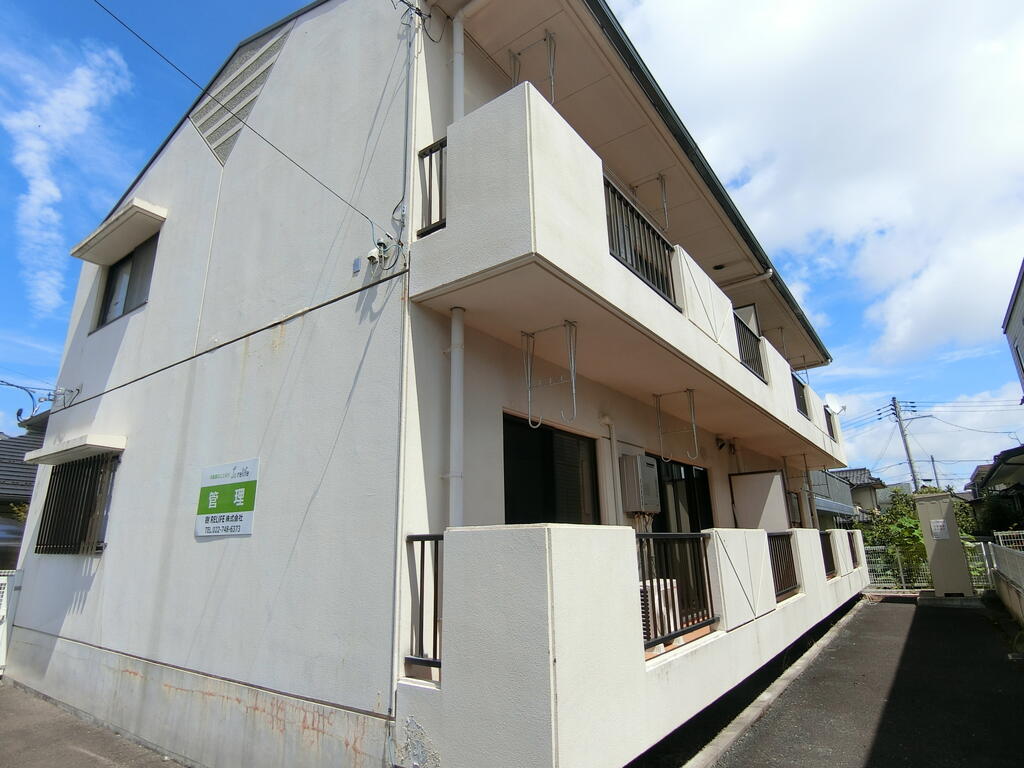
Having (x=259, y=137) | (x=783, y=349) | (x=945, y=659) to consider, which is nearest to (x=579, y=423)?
(x=259, y=137)

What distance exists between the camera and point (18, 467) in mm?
11945

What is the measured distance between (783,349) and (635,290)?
10.4 m

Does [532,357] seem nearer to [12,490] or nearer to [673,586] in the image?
[673,586]

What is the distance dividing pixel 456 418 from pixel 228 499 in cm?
249

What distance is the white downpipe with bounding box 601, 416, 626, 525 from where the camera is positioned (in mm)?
6625

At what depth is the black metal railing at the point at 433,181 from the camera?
4.57 m

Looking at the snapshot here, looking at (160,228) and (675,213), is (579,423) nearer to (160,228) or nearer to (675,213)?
(675,213)

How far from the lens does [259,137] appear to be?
636 centimetres

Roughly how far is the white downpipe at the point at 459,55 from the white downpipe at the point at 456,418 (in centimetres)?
193

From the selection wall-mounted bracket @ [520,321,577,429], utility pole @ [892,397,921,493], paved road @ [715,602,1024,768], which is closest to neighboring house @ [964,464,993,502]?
utility pole @ [892,397,921,493]

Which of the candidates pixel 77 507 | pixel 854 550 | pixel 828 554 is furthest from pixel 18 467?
pixel 854 550

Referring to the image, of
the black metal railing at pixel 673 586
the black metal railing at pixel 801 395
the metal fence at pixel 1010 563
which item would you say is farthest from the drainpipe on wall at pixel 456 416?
the metal fence at pixel 1010 563

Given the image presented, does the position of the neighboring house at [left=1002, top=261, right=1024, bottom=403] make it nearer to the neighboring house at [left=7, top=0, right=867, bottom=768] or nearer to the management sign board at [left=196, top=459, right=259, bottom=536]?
the neighboring house at [left=7, top=0, right=867, bottom=768]

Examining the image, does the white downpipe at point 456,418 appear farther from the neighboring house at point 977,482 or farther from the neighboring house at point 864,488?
the neighboring house at point 864,488
